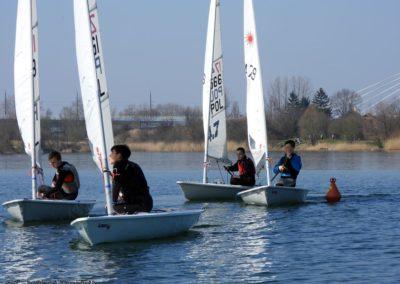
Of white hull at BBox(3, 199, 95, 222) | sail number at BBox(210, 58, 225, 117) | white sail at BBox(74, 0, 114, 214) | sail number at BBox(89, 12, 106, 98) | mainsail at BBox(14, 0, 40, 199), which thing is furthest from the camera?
sail number at BBox(210, 58, 225, 117)

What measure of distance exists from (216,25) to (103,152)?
11263mm

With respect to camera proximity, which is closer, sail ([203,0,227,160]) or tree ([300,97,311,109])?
sail ([203,0,227,160])

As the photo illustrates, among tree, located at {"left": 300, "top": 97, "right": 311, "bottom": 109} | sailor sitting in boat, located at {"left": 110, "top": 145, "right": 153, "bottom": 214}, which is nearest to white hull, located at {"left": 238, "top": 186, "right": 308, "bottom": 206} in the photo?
sailor sitting in boat, located at {"left": 110, "top": 145, "right": 153, "bottom": 214}

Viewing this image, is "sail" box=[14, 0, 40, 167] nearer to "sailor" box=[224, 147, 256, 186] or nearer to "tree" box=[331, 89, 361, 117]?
"sailor" box=[224, 147, 256, 186]

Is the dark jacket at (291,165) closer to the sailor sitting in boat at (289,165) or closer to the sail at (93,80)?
the sailor sitting in boat at (289,165)

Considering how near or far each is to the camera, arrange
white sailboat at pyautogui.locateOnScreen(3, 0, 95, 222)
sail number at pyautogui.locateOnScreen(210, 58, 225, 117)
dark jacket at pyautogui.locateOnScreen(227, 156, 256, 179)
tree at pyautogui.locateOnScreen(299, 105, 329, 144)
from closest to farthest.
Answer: white sailboat at pyautogui.locateOnScreen(3, 0, 95, 222), dark jacket at pyautogui.locateOnScreen(227, 156, 256, 179), sail number at pyautogui.locateOnScreen(210, 58, 225, 117), tree at pyautogui.locateOnScreen(299, 105, 329, 144)

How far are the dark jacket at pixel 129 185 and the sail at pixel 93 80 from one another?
23cm

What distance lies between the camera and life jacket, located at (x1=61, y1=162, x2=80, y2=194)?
53.0ft

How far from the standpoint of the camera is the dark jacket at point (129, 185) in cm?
1279

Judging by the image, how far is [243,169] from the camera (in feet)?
68.7

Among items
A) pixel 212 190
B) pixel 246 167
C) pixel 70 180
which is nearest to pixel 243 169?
pixel 246 167

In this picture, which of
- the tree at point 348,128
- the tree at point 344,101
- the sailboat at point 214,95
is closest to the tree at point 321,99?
the tree at point 344,101

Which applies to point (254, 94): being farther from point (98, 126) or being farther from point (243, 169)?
point (98, 126)

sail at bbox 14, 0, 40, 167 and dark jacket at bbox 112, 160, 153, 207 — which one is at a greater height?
sail at bbox 14, 0, 40, 167
